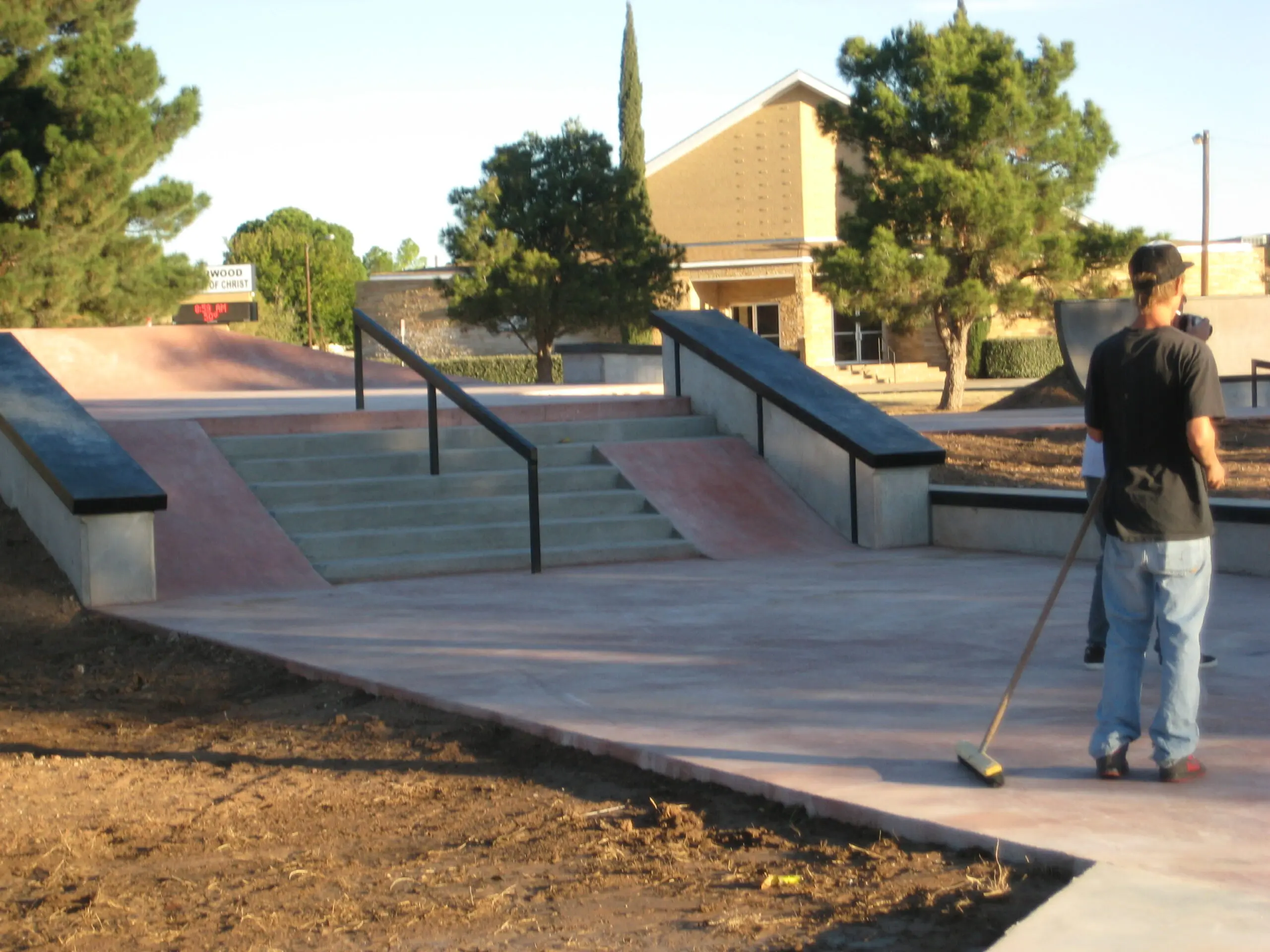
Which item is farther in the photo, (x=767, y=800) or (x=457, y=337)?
(x=457, y=337)

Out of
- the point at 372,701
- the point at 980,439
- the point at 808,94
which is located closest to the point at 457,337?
the point at 808,94

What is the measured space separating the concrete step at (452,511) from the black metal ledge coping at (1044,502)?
2215mm

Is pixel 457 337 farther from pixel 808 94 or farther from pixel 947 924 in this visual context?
pixel 947 924

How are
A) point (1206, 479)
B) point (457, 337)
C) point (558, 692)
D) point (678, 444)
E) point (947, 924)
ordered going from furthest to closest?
1. point (457, 337)
2. point (678, 444)
3. point (558, 692)
4. point (1206, 479)
5. point (947, 924)

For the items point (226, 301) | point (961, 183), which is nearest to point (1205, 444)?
point (961, 183)

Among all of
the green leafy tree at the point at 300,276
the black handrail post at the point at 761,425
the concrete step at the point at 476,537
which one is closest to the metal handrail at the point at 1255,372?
the black handrail post at the point at 761,425

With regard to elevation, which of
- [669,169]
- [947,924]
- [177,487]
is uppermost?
[669,169]

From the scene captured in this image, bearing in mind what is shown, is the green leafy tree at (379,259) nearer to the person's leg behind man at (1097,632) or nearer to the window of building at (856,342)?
the window of building at (856,342)

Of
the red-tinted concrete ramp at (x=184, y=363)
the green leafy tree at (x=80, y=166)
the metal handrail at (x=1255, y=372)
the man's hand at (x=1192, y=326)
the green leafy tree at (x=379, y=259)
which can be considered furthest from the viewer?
the green leafy tree at (x=379, y=259)

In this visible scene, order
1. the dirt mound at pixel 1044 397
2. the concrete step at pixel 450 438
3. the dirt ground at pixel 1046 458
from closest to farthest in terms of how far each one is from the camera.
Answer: the concrete step at pixel 450 438 → the dirt ground at pixel 1046 458 → the dirt mound at pixel 1044 397

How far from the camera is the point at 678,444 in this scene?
37.6ft

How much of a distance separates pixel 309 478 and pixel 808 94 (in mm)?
38120

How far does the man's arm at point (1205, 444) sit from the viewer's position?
4160 mm

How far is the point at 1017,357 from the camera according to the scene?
44.2m
